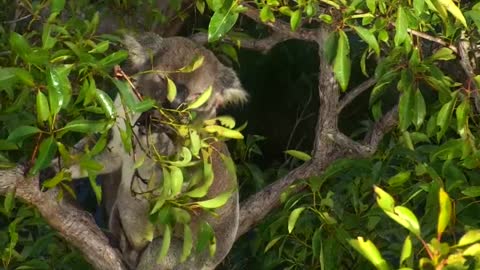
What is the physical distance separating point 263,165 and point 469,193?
11.3ft

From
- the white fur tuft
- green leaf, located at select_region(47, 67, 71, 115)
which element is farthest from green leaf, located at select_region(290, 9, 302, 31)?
the white fur tuft

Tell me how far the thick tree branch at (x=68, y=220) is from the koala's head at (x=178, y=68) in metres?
0.62

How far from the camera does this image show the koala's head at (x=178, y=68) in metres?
3.62

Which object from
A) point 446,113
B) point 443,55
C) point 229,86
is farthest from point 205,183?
point 229,86

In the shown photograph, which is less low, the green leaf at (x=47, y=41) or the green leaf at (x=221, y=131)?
the green leaf at (x=47, y=41)

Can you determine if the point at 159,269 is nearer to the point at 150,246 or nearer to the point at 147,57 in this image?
the point at 150,246

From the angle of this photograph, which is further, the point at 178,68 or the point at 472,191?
the point at 178,68

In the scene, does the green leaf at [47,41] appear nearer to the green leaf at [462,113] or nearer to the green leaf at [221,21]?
the green leaf at [221,21]

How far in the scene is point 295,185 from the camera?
3420 mm

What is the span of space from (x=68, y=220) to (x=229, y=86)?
123cm

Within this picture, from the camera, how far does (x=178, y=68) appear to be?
3.73 m

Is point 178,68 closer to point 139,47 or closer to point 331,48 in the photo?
point 139,47

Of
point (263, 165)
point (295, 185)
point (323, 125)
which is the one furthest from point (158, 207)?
point (263, 165)

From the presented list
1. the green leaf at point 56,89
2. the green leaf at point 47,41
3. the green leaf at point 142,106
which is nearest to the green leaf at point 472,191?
the green leaf at point 142,106
